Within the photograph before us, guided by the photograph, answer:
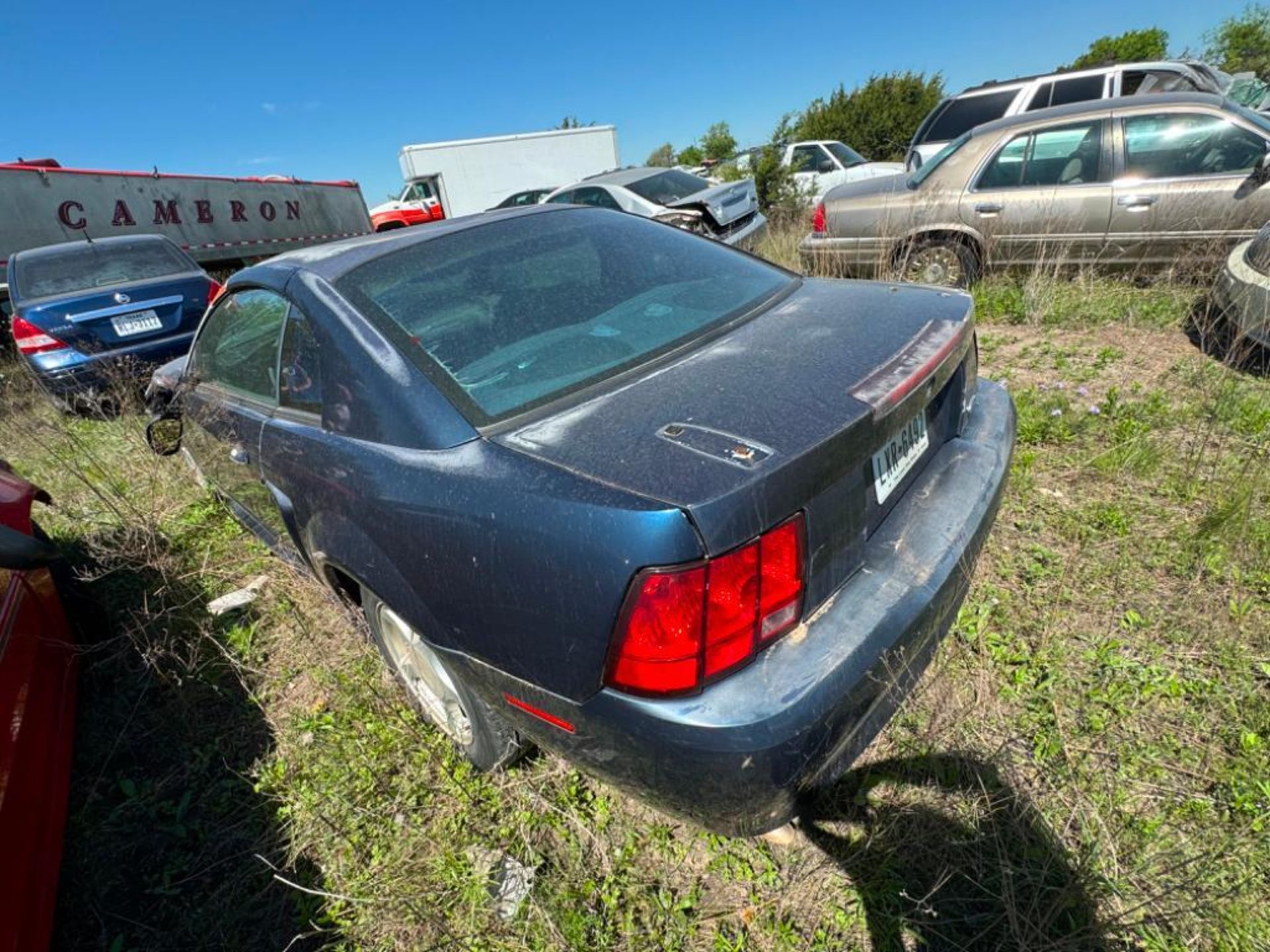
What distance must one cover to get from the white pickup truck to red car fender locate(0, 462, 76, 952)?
10.4 meters

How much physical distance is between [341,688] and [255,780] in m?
0.37

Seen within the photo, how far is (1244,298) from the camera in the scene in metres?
3.01

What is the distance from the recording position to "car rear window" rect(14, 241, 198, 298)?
5.34 meters

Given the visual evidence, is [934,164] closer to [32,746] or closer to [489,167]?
[32,746]

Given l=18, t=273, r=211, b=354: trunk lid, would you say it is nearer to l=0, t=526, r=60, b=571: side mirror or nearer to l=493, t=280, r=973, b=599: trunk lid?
l=0, t=526, r=60, b=571: side mirror

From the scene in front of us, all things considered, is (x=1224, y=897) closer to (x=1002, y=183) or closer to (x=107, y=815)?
(x=107, y=815)

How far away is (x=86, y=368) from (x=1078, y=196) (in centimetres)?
837

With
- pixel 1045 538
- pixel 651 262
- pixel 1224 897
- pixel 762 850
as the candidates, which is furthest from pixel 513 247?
pixel 1224 897

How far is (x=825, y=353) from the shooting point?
56.7 inches

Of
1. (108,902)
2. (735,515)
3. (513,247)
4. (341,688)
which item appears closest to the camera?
(735,515)

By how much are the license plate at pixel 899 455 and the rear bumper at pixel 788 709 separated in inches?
4.3

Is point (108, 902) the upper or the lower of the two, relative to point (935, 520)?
lower

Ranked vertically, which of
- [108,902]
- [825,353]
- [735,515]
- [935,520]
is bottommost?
[108,902]

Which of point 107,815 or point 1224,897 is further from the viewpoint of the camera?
point 107,815
